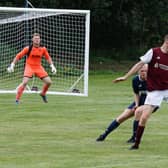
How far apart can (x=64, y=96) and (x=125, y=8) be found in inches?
844

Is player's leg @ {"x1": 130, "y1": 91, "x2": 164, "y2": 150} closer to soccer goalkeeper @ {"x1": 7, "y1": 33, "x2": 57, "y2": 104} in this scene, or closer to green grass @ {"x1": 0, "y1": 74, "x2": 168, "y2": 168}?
green grass @ {"x1": 0, "y1": 74, "x2": 168, "y2": 168}

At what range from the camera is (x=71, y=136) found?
42.9ft

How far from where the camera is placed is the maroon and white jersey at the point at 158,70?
37.9 feet

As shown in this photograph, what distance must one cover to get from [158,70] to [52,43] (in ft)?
62.0

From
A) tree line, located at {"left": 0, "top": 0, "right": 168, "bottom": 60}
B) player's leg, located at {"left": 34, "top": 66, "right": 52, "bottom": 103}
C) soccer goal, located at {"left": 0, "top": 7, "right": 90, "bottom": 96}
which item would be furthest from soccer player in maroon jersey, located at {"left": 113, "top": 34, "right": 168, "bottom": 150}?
tree line, located at {"left": 0, "top": 0, "right": 168, "bottom": 60}

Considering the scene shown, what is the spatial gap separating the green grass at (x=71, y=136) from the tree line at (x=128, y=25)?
22.1 metres

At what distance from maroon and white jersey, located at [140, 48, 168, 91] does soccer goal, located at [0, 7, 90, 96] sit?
493 inches

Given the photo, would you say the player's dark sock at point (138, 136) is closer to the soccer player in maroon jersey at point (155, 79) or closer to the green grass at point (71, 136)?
the soccer player in maroon jersey at point (155, 79)

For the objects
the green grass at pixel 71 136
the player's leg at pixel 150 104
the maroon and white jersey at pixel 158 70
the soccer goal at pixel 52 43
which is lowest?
the soccer goal at pixel 52 43

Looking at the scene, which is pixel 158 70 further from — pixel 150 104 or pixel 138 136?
pixel 138 136

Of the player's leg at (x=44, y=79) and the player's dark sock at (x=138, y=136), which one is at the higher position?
the player's dark sock at (x=138, y=136)

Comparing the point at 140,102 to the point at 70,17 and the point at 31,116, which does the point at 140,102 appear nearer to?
the point at 31,116

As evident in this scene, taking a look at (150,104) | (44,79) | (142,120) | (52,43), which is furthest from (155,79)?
(52,43)

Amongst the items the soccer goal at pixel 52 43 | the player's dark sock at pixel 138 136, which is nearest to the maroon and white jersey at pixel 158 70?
the player's dark sock at pixel 138 136
